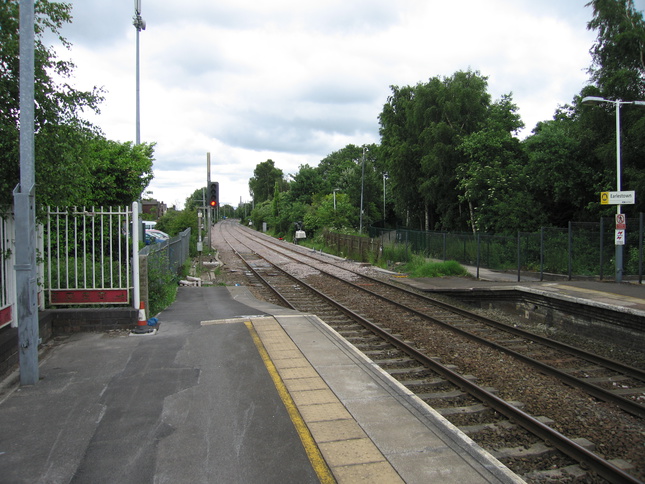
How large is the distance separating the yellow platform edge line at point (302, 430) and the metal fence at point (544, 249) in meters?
14.1

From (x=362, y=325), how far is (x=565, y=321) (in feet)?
19.1

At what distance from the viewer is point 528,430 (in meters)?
5.35

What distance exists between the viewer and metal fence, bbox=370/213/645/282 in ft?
57.4

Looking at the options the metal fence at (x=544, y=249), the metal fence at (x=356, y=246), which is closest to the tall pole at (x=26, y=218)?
the metal fence at (x=544, y=249)

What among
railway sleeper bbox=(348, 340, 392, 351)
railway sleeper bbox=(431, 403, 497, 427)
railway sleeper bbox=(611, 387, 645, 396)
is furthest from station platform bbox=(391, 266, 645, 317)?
railway sleeper bbox=(431, 403, 497, 427)

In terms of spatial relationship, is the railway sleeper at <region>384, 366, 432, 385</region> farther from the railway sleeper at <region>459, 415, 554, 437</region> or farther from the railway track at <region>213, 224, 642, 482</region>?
the railway sleeper at <region>459, 415, 554, 437</region>

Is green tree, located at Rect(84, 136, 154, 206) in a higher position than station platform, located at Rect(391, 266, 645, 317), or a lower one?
higher

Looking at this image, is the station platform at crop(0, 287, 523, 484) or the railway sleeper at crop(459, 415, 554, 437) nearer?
the station platform at crop(0, 287, 523, 484)

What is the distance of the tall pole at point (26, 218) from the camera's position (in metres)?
5.48

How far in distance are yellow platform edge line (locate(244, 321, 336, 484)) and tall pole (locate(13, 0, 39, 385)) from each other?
2887 millimetres

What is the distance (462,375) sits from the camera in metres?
7.34

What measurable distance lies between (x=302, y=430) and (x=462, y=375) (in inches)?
143

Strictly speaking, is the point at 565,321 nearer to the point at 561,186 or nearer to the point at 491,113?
the point at 561,186

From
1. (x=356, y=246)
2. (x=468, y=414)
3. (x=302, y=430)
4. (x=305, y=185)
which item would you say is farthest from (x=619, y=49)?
(x=305, y=185)
